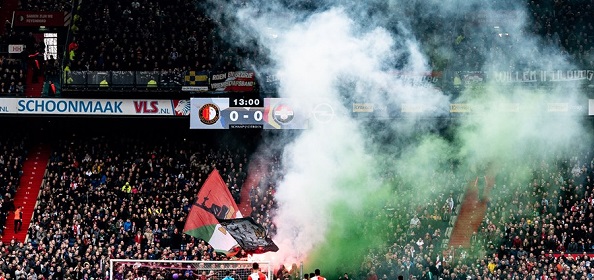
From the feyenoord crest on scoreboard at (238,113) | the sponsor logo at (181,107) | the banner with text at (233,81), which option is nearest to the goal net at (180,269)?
the feyenoord crest on scoreboard at (238,113)

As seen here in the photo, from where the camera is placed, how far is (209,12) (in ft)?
115

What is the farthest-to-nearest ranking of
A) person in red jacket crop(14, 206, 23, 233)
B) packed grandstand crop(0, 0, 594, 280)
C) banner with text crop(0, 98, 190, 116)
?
1. banner with text crop(0, 98, 190, 116)
2. person in red jacket crop(14, 206, 23, 233)
3. packed grandstand crop(0, 0, 594, 280)

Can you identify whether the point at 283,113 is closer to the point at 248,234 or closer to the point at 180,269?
the point at 180,269

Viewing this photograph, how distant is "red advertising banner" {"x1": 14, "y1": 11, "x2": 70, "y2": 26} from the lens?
39094mm

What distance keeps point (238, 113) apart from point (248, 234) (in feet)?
32.1

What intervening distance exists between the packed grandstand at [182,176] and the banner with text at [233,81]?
0.59 feet

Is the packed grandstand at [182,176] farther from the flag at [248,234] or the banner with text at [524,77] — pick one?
the flag at [248,234]

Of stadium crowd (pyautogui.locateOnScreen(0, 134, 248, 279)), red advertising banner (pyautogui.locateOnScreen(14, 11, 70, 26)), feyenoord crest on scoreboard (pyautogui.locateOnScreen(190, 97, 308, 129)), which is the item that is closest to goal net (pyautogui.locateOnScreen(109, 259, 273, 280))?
stadium crowd (pyautogui.locateOnScreen(0, 134, 248, 279))

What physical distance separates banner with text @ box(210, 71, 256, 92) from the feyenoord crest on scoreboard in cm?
35

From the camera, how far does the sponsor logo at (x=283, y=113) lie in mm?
31531

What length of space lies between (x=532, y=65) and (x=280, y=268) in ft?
36.3

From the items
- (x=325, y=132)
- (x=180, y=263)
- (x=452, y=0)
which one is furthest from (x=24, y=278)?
(x=452, y=0)

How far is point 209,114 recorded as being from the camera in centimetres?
3269

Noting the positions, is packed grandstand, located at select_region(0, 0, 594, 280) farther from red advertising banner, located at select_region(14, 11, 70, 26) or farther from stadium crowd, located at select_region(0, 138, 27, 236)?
red advertising banner, located at select_region(14, 11, 70, 26)
